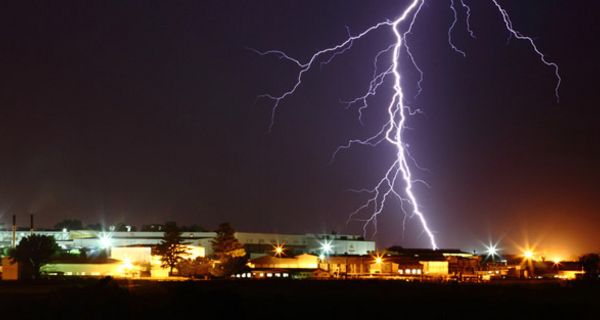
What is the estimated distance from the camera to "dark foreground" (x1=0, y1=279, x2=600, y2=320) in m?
23.5

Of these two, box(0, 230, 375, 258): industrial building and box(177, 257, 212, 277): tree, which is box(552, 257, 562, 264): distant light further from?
box(177, 257, 212, 277): tree

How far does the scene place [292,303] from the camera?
27.8m

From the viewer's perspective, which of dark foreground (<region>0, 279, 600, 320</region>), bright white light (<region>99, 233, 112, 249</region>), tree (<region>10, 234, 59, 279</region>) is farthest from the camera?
bright white light (<region>99, 233, 112, 249</region>)

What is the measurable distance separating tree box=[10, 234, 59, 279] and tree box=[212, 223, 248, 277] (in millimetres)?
11243

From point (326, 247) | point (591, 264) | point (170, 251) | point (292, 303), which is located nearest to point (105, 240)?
point (326, 247)

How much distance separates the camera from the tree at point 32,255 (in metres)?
48.2

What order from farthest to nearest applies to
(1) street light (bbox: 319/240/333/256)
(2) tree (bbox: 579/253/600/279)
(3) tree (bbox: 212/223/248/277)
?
(1) street light (bbox: 319/240/333/256)
(2) tree (bbox: 579/253/600/279)
(3) tree (bbox: 212/223/248/277)

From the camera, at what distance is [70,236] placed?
83.9 metres

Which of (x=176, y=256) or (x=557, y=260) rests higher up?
(x=176, y=256)

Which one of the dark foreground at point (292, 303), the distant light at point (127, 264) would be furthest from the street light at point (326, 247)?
the dark foreground at point (292, 303)

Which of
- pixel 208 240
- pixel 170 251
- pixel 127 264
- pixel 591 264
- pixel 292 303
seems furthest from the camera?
pixel 208 240

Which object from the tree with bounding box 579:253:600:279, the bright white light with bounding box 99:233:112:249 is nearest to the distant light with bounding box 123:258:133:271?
the bright white light with bounding box 99:233:112:249

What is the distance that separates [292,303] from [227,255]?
93.6 ft

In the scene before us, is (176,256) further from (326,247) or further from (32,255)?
(326,247)
